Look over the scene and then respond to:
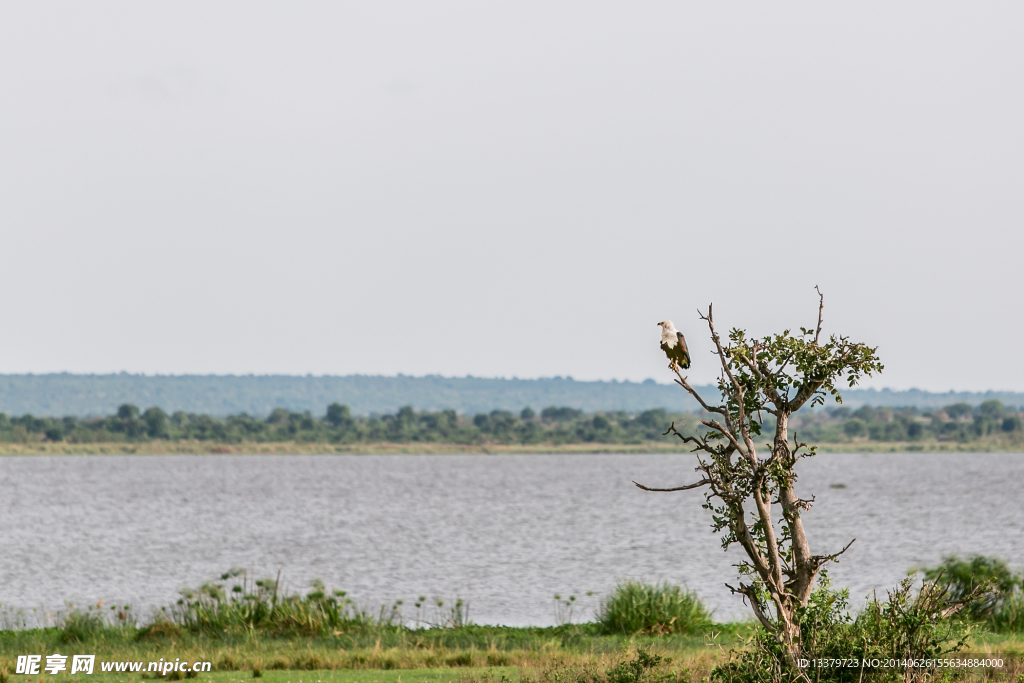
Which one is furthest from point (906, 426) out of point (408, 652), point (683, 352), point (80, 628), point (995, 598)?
point (683, 352)

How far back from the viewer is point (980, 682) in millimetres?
11500

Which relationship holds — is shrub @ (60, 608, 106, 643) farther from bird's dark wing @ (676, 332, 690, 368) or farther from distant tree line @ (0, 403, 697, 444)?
distant tree line @ (0, 403, 697, 444)

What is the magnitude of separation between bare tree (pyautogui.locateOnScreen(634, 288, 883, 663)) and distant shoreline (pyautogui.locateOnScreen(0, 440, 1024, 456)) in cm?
14943

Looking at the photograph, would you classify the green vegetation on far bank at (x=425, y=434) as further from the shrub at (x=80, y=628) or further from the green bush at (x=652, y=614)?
the shrub at (x=80, y=628)

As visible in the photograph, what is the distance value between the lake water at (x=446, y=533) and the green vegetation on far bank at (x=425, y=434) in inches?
1612

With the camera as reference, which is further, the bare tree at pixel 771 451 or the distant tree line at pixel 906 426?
the distant tree line at pixel 906 426

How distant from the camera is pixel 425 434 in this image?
172 m

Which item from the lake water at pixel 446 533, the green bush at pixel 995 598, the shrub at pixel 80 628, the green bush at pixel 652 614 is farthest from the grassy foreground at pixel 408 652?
the lake water at pixel 446 533

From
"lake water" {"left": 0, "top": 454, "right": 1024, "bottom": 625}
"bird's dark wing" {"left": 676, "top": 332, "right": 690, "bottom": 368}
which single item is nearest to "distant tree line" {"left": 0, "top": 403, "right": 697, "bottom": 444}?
"lake water" {"left": 0, "top": 454, "right": 1024, "bottom": 625}

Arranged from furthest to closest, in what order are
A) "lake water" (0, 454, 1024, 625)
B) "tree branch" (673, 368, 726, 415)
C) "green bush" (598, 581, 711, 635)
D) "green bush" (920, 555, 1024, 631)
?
1. "lake water" (0, 454, 1024, 625)
2. "green bush" (598, 581, 711, 635)
3. "green bush" (920, 555, 1024, 631)
4. "tree branch" (673, 368, 726, 415)

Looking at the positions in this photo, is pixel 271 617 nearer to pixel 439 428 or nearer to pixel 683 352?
pixel 683 352

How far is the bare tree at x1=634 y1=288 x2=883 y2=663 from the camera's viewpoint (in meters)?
9.62

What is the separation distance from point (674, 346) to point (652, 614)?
422 inches

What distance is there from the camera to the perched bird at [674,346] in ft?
32.2
